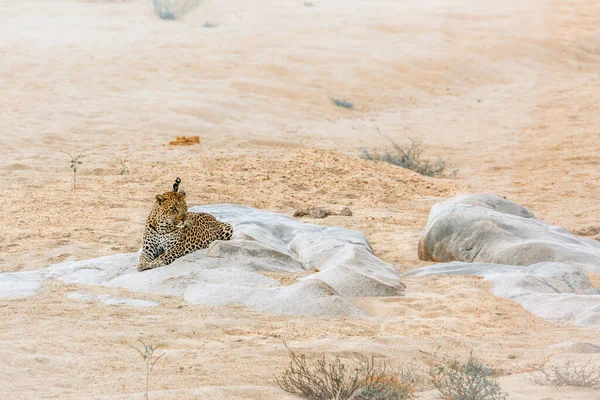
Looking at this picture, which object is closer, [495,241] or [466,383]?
[466,383]

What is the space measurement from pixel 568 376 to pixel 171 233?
157 inches

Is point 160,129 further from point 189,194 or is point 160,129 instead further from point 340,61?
point 340,61

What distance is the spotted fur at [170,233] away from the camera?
26.4 feet

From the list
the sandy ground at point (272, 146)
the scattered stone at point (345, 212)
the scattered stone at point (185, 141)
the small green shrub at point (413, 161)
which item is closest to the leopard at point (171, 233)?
the sandy ground at point (272, 146)

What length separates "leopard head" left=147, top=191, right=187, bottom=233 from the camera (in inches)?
320

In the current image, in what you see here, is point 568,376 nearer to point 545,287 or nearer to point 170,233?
point 545,287

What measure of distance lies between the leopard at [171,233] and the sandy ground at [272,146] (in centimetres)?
87

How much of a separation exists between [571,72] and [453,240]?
16.5 meters

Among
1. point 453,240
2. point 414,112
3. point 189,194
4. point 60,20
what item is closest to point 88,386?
point 453,240

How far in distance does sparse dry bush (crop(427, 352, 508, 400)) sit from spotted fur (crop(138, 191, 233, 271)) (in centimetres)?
328

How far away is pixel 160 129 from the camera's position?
52.2ft

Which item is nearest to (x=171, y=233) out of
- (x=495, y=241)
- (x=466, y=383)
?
(x=495, y=241)

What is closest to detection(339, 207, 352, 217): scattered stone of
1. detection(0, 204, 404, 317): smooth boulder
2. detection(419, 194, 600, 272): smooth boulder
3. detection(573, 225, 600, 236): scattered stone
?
detection(419, 194, 600, 272): smooth boulder

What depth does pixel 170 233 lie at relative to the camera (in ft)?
26.7
